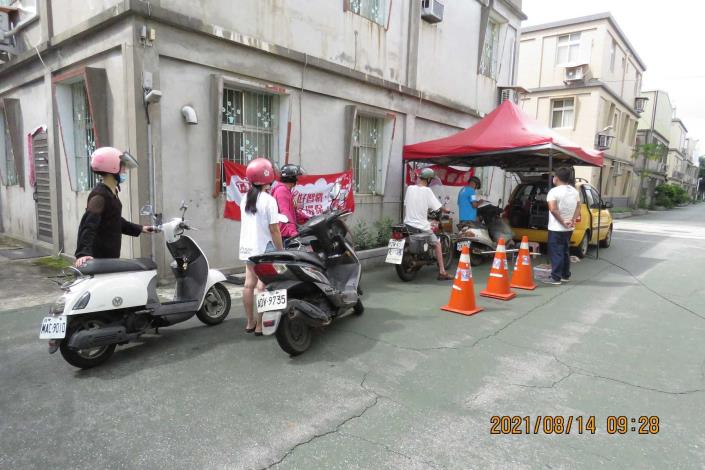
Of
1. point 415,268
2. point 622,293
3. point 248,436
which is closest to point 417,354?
point 248,436

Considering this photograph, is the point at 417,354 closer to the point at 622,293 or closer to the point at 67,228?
the point at 622,293

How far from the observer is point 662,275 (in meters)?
8.17

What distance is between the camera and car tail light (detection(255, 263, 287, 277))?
13.3 feet

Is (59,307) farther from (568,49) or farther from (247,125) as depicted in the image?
(568,49)

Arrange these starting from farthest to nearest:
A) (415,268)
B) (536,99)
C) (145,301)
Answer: (536,99) < (415,268) < (145,301)

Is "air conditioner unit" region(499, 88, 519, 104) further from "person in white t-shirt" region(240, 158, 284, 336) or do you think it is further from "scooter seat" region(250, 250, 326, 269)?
"scooter seat" region(250, 250, 326, 269)

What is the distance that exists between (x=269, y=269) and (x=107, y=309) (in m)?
1.37

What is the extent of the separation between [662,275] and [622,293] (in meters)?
2.12

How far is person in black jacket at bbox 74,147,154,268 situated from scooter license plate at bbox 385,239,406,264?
398 cm

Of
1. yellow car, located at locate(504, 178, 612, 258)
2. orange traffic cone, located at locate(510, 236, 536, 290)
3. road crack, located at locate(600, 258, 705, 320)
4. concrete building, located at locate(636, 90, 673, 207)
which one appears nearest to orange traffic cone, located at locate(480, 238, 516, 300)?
orange traffic cone, located at locate(510, 236, 536, 290)

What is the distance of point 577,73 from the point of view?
23578 millimetres

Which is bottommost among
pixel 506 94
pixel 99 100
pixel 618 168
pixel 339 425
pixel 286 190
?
pixel 339 425

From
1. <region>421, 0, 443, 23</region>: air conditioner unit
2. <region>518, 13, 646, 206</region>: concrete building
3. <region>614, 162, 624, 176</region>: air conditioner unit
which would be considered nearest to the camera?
<region>421, 0, 443, 23</region>: air conditioner unit
